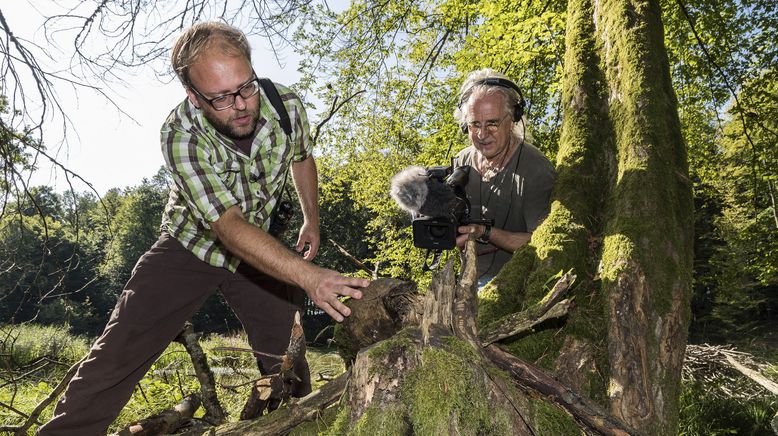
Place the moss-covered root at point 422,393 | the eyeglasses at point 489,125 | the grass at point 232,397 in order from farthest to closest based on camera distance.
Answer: the grass at point 232,397 → the eyeglasses at point 489,125 → the moss-covered root at point 422,393

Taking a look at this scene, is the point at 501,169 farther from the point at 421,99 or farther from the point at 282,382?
the point at 421,99

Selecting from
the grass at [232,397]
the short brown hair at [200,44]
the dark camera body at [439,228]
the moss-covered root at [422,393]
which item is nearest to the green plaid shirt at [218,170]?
the short brown hair at [200,44]

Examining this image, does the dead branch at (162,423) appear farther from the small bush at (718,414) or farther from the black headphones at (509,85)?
the small bush at (718,414)

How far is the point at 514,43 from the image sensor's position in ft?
20.2

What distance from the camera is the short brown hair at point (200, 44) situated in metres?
2.07

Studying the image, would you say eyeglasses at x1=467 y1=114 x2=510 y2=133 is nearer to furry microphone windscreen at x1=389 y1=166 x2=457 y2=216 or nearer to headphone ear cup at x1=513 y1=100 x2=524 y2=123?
headphone ear cup at x1=513 y1=100 x2=524 y2=123

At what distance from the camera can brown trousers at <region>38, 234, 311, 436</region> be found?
2135mm

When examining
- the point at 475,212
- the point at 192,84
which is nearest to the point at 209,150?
the point at 192,84

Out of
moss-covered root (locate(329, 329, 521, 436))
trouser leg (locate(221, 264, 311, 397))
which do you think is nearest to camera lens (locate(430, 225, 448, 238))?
trouser leg (locate(221, 264, 311, 397))

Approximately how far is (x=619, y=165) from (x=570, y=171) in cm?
27

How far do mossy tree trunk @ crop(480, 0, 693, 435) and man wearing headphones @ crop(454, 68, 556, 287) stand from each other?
237 mm

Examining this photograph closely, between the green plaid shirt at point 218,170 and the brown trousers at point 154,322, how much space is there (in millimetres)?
107

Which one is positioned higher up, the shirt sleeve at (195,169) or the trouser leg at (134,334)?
the shirt sleeve at (195,169)

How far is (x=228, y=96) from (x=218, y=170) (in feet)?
1.19
